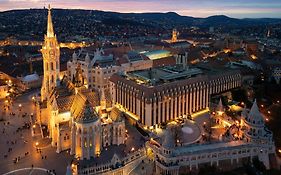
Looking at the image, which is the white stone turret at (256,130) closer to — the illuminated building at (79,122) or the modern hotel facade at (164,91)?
the modern hotel facade at (164,91)

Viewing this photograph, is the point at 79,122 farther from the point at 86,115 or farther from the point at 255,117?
the point at 255,117

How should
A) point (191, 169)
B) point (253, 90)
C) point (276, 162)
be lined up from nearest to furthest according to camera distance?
point (191, 169)
point (276, 162)
point (253, 90)

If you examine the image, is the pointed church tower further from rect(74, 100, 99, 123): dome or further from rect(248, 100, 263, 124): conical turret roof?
rect(248, 100, 263, 124): conical turret roof

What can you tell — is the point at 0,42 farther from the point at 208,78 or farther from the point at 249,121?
the point at 249,121

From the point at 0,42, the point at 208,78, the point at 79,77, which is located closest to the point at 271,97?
the point at 208,78

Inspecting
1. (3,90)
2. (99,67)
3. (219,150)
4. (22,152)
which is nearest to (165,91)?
(219,150)

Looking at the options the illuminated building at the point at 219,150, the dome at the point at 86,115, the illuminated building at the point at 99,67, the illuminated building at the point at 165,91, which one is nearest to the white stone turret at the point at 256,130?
the illuminated building at the point at 219,150

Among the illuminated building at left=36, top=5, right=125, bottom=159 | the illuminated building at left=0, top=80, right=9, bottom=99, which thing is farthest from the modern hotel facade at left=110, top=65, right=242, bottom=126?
the illuminated building at left=0, top=80, right=9, bottom=99
